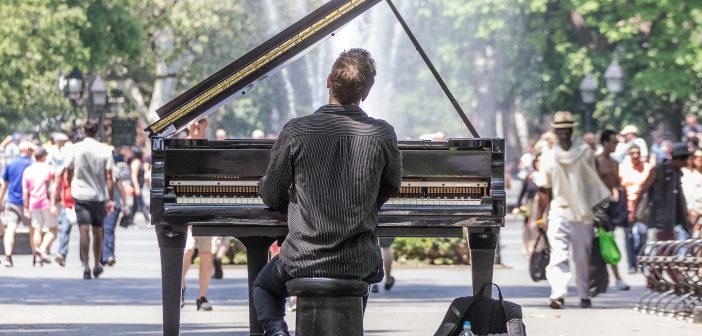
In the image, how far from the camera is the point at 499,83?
6525 centimetres

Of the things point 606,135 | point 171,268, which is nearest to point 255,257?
point 171,268

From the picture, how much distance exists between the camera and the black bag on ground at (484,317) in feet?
31.9

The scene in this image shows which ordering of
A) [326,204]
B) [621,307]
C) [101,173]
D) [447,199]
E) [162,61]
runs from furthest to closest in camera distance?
[162,61], [101,173], [621,307], [447,199], [326,204]

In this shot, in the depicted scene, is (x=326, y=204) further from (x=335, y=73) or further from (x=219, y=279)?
(x=219, y=279)

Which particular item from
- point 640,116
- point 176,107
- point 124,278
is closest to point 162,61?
point 640,116

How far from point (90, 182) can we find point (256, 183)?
10.7m

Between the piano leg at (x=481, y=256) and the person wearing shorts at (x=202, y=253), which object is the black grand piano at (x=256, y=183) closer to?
the piano leg at (x=481, y=256)

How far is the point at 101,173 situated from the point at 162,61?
130 ft

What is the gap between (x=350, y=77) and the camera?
8.83 metres

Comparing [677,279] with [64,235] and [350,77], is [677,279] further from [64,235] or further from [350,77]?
[64,235]

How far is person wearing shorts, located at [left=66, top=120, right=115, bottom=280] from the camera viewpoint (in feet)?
71.8

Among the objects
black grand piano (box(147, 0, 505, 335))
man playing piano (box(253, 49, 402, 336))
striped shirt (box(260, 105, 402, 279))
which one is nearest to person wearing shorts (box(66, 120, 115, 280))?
black grand piano (box(147, 0, 505, 335))

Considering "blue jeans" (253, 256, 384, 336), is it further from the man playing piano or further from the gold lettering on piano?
the gold lettering on piano

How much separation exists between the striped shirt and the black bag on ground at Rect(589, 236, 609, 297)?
997 centimetres
